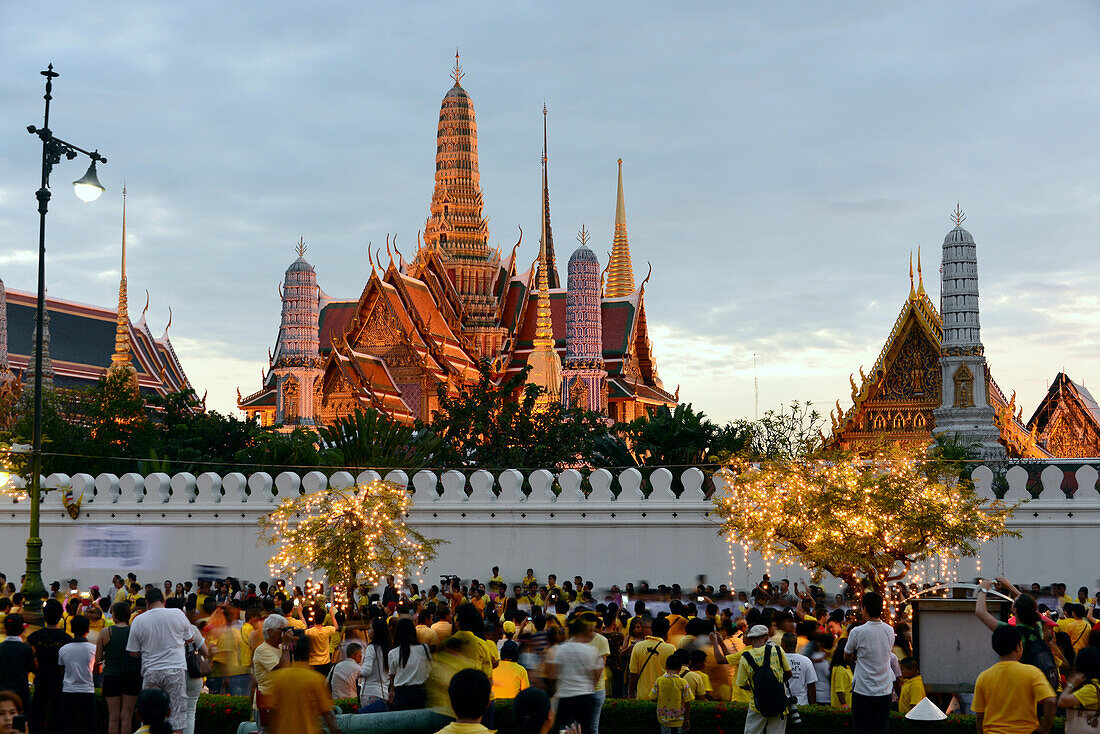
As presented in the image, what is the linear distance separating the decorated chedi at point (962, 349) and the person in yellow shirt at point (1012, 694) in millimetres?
26007

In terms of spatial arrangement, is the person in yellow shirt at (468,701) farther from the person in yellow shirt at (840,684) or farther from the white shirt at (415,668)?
the person in yellow shirt at (840,684)

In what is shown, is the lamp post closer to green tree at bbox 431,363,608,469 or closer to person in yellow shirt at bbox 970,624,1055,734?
person in yellow shirt at bbox 970,624,1055,734

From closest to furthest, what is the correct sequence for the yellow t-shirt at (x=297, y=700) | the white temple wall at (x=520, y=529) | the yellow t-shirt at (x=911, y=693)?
1. the yellow t-shirt at (x=297, y=700)
2. the yellow t-shirt at (x=911, y=693)
3. the white temple wall at (x=520, y=529)

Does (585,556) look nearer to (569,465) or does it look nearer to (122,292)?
(569,465)

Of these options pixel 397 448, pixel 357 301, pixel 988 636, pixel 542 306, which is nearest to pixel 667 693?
pixel 988 636

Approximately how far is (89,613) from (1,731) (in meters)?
5.67

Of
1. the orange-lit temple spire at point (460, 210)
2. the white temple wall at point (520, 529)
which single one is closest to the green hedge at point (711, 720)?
the white temple wall at point (520, 529)

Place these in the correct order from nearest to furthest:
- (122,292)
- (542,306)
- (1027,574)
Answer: (1027,574), (542,306), (122,292)

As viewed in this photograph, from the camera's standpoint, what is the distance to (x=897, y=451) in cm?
1631

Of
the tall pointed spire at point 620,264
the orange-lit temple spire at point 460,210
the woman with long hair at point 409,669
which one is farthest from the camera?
the tall pointed spire at point 620,264

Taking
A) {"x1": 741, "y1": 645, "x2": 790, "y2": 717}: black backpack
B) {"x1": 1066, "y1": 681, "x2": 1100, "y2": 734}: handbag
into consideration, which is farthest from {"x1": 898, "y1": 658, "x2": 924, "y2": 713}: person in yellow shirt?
{"x1": 1066, "y1": 681, "x2": 1100, "y2": 734}: handbag

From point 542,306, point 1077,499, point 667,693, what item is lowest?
point 667,693

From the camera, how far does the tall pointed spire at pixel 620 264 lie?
2584 inches

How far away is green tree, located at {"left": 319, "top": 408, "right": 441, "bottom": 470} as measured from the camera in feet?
93.5
